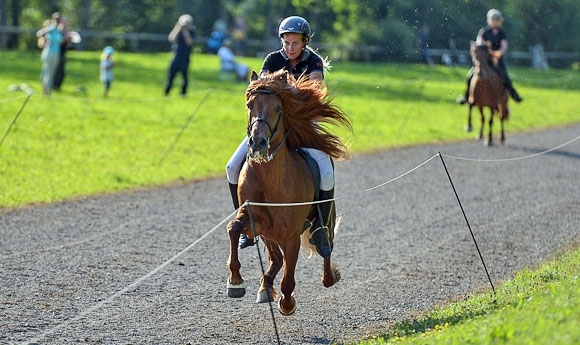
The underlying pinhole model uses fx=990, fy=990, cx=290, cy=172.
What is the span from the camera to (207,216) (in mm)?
14367

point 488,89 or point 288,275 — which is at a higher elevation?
point 288,275

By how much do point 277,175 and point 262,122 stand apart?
0.58 meters

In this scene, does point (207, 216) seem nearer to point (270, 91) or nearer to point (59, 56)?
point (270, 91)

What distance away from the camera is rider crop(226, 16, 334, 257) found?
29.9 feet

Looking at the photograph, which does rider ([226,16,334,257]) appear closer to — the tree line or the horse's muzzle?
the horse's muzzle

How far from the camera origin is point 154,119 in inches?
1001

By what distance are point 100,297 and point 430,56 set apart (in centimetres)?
3380

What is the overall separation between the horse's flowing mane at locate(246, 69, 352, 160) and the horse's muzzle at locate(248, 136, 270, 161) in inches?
22.0

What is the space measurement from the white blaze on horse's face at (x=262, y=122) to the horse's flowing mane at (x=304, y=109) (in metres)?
0.10

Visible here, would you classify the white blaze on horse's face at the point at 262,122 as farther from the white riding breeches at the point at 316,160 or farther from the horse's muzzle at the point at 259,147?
the white riding breeches at the point at 316,160

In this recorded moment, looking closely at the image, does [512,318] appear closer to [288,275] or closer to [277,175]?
[288,275]

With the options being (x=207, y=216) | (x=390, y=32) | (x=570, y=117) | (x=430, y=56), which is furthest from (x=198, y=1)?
(x=207, y=216)

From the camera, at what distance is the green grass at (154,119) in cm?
1792

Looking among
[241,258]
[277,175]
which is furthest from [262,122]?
[241,258]
